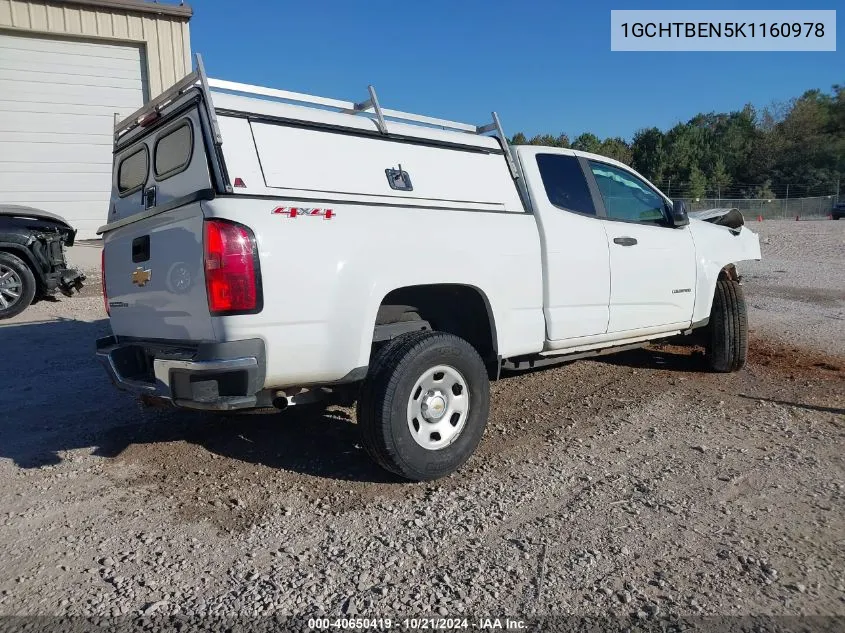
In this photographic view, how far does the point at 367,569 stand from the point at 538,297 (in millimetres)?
2243

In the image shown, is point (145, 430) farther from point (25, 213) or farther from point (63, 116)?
point (63, 116)

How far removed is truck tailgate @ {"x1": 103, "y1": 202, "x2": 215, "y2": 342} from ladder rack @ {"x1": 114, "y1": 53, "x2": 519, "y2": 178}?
0.54 m

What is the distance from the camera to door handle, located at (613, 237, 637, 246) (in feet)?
16.0

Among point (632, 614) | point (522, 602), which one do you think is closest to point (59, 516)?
point (522, 602)

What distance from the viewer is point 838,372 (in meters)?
6.00

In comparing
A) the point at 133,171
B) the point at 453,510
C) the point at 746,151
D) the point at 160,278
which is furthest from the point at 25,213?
the point at 746,151

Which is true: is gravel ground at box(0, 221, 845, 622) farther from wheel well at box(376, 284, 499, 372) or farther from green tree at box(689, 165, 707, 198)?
green tree at box(689, 165, 707, 198)

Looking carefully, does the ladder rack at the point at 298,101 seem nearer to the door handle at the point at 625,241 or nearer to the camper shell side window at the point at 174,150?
the camper shell side window at the point at 174,150

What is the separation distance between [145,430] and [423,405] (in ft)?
7.80

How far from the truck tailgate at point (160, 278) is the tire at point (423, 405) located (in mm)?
Result: 957

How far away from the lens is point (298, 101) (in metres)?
3.90

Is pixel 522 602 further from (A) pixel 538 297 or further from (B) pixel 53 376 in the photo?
(B) pixel 53 376

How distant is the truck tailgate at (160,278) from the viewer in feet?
10.4

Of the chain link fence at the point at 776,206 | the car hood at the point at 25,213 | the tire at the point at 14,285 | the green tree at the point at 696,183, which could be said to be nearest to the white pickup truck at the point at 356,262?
the tire at the point at 14,285
